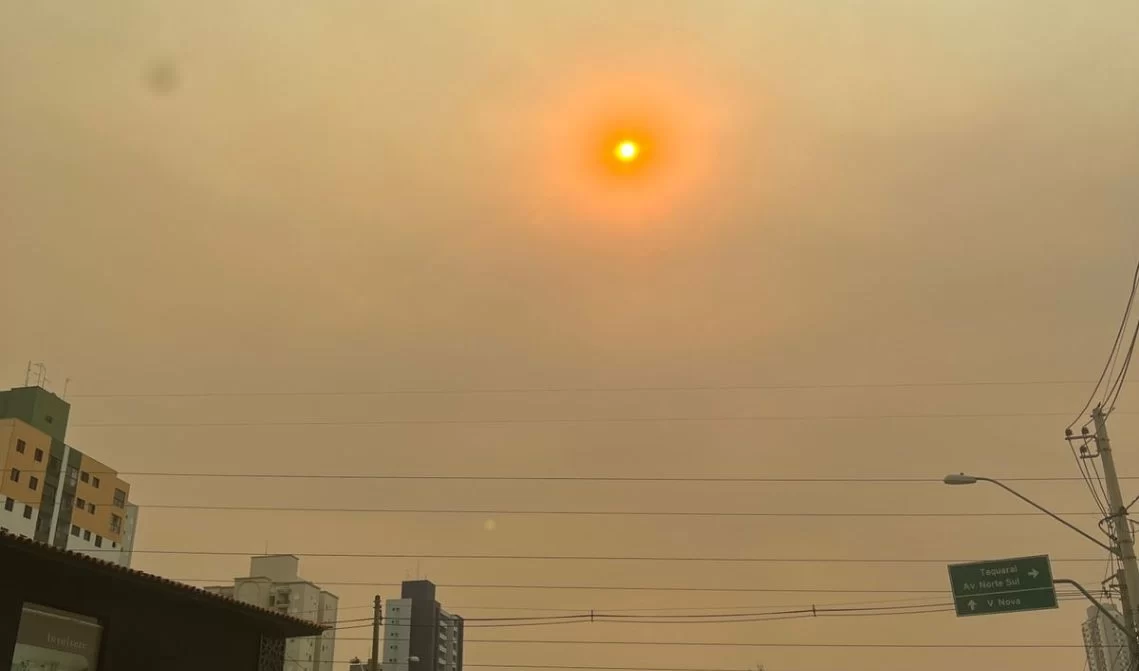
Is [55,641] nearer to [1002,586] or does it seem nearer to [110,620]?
[110,620]

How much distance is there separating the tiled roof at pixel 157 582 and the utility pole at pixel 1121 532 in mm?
19982

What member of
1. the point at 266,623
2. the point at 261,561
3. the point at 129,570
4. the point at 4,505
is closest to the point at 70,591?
the point at 129,570

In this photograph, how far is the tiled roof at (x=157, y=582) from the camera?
47.9 ft

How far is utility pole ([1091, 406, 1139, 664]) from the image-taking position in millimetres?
20562

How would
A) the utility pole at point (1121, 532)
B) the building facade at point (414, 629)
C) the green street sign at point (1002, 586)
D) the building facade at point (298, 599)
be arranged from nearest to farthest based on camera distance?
the utility pole at point (1121, 532)
the green street sign at point (1002, 586)
the building facade at point (298, 599)
the building facade at point (414, 629)

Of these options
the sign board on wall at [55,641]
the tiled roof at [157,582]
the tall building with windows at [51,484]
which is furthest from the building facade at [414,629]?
the sign board on wall at [55,641]

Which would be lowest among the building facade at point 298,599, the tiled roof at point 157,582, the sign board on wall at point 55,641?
the sign board on wall at point 55,641

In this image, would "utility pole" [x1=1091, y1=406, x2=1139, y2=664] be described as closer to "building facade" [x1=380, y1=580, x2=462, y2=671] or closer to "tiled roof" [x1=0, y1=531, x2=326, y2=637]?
"tiled roof" [x1=0, y1=531, x2=326, y2=637]

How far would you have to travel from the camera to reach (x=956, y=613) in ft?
82.4

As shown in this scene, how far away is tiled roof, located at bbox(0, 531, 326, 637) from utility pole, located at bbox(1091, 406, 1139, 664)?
1998 cm

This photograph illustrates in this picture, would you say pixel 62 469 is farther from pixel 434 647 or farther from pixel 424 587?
pixel 434 647

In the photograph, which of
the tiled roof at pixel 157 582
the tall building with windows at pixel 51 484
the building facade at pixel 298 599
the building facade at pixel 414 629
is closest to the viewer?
the tiled roof at pixel 157 582

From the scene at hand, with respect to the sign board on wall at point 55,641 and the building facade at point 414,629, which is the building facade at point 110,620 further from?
the building facade at point 414,629

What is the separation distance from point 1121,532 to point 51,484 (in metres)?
92.5
